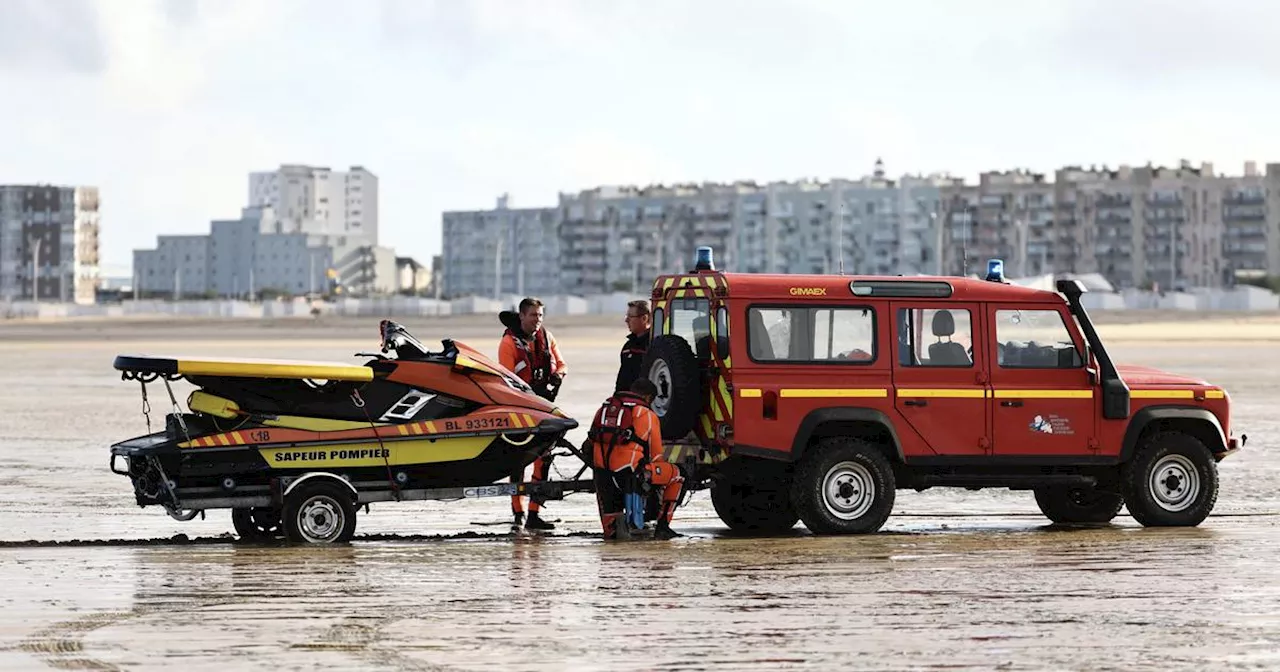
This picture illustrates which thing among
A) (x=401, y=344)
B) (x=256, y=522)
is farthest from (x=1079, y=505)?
(x=256, y=522)

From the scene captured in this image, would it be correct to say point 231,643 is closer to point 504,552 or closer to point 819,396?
point 504,552

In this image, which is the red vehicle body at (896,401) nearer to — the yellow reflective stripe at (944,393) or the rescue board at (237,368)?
the yellow reflective stripe at (944,393)

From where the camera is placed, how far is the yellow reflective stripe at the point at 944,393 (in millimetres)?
14961

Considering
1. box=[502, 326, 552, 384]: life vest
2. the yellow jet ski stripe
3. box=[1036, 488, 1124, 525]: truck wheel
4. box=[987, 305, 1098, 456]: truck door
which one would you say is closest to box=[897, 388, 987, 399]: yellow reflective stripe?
box=[987, 305, 1098, 456]: truck door

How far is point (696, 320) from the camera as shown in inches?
592

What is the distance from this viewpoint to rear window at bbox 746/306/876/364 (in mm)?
14758

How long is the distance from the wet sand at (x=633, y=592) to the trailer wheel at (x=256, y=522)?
0.61ft

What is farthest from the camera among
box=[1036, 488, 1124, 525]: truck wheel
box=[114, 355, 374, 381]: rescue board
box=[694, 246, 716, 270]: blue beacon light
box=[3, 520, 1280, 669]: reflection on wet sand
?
box=[1036, 488, 1124, 525]: truck wheel

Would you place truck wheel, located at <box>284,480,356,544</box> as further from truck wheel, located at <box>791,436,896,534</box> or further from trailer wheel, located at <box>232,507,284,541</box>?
truck wheel, located at <box>791,436,896,534</box>

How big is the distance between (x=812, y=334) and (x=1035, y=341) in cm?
165

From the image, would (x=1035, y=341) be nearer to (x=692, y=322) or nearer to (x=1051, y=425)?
(x=1051, y=425)

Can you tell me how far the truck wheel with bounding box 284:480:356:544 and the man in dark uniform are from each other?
7.16 feet

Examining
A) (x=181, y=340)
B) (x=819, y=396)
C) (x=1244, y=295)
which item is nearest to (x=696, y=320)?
(x=819, y=396)

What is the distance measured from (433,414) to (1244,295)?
10998cm
